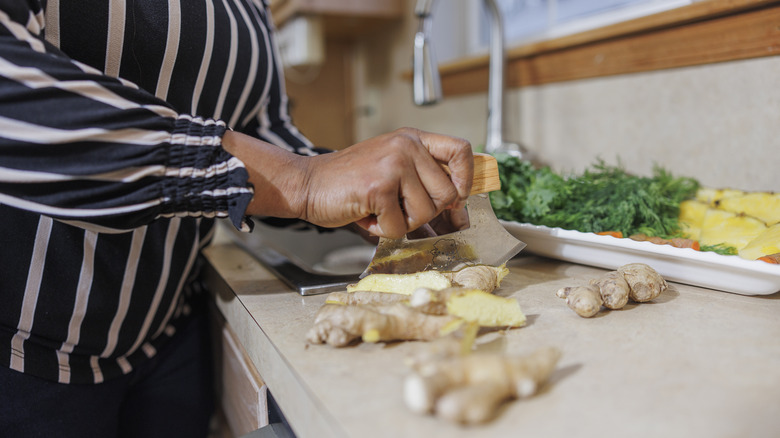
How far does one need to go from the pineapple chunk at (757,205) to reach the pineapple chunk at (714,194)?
0.01m

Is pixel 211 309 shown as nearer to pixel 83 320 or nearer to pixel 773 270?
pixel 83 320

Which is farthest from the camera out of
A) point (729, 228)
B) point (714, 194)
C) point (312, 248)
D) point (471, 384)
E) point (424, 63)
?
point (312, 248)

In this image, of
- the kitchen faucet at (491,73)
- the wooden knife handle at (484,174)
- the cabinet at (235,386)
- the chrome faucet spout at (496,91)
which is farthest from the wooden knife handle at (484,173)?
the chrome faucet spout at (496,91)

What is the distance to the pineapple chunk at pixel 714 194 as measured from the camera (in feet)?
2.64

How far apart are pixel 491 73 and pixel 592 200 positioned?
1.79 feet

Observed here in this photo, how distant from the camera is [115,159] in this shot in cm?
44

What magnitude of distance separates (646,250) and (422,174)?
1.01 ft

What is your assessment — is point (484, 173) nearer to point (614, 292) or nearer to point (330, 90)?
point (614, 292)

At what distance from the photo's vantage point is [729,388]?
396 mm

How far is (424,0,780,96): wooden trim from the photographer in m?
0.85

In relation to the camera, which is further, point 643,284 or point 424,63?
point 424,63

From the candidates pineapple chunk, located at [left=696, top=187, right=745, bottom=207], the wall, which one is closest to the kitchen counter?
pineapple chunk, located at [left=696, top=187, right=745, bottom=207]

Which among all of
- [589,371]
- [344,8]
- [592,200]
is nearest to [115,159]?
[589,371]

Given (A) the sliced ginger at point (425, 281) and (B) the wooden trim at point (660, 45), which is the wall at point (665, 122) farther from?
(A) the sliced ginger at point (425, 281)
